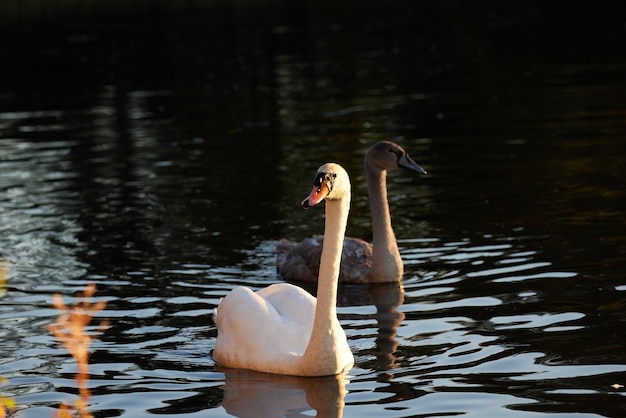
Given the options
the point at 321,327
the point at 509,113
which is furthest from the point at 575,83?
the point at 321,327

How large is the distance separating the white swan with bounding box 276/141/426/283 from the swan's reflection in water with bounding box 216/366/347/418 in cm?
325

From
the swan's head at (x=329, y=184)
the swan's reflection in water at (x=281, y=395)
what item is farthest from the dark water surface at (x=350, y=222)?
the swan's head at (x=329, y=184)

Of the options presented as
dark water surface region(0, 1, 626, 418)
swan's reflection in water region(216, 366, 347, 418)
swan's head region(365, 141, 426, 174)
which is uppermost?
swan's head region(365, 141, 426, 174)

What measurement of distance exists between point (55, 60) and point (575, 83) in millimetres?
19528

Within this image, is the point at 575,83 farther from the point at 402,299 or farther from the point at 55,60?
the point at 55,60

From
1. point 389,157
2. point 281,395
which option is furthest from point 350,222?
point 281,395

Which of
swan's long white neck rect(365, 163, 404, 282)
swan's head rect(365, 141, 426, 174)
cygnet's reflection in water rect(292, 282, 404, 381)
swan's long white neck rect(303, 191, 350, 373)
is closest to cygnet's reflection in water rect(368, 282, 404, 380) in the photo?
cygnet's reflection in water rect(292, 282, 404, 381)

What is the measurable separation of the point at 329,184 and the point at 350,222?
6610 mm

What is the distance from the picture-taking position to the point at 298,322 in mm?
9148

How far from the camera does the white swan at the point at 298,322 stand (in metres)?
8.57

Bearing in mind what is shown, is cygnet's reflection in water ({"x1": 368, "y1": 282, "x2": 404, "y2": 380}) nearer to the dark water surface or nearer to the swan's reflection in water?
the dark water surface

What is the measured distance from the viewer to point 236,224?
14.9 meters

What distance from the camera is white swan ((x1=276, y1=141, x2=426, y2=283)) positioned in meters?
12.1

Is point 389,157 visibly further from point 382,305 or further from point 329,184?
point 329,184
